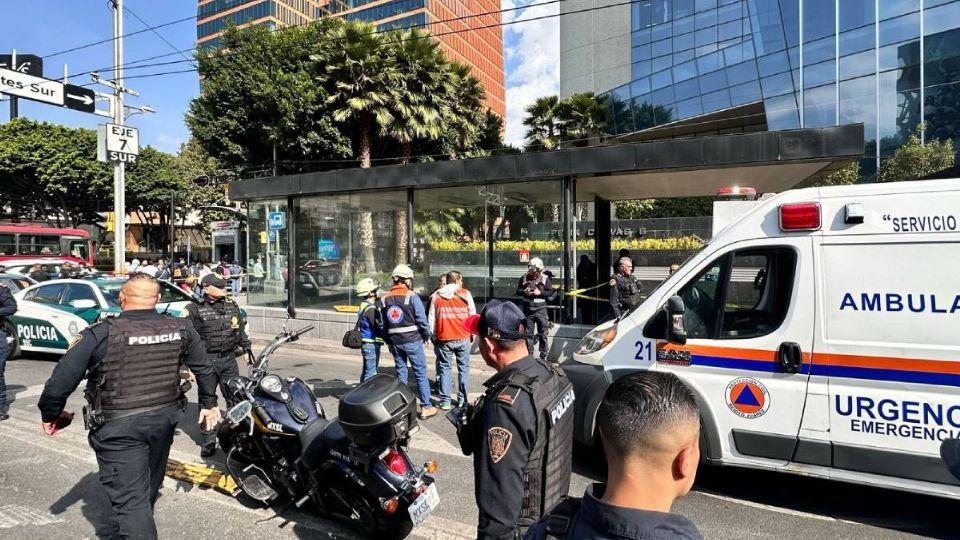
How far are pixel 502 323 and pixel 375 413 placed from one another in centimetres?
115

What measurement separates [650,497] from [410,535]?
2.84 m

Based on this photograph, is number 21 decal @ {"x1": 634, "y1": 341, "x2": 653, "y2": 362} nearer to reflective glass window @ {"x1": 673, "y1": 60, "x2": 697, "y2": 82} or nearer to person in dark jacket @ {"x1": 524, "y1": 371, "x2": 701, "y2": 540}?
person in dark jacket @ {"x1": 524, "y1": 371, "x2": 701, "y2": 540}

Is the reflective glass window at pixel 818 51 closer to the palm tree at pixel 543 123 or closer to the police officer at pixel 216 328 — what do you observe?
the palm tree at pixel 543 123

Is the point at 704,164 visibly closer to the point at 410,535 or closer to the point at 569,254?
the point at 569,254

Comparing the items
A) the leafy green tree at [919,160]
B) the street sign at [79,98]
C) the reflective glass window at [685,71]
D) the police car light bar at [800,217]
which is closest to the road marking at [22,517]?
the police car light bar at [800,217]

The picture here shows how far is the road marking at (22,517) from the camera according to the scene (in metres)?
3.78

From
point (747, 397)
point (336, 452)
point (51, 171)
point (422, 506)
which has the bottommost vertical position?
point (422, 506)

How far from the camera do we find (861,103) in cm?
2600

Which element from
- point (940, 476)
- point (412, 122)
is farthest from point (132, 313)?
point (412, 122)

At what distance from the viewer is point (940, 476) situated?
351cm

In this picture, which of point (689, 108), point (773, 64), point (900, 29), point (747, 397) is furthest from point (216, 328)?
point (689, 108)

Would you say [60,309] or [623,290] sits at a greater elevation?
[623,290]

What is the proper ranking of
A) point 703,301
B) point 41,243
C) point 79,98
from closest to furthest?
point 703,301, point 79,98, point 41,243

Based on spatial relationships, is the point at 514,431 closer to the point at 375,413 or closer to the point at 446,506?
the point at 375,413
